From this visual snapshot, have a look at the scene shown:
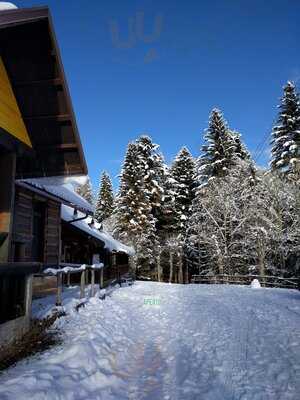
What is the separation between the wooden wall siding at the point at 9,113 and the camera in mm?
7320

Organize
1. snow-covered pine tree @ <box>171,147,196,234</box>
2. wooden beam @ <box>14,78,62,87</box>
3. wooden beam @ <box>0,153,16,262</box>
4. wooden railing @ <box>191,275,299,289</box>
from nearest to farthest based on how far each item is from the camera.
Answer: wooden beam @ <box>0,153,16,262</box>
wooden beam @ <box>14,78,62,87</box>
wooden railing @ <box>191,275,299,289</box>
snow-covered pine tree @ <box>171,147,196,234</box>

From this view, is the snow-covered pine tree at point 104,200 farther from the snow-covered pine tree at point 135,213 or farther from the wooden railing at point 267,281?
the wooden railing at point 267,281

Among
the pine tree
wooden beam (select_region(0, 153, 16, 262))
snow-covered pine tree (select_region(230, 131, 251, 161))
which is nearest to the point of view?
wooden beam (select_region(0, 153, 16, 262))

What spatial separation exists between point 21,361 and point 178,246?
3521 centimetres

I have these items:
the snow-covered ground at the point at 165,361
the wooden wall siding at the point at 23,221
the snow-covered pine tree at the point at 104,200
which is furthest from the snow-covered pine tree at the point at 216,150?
the snow-covered ground at the point at 165,361

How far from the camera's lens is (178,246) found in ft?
133

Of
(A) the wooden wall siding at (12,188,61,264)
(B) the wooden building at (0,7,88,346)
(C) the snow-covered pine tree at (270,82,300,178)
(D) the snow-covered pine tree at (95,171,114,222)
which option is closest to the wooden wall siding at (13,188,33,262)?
(A) the wooden wall siding at (12,188,61,264)

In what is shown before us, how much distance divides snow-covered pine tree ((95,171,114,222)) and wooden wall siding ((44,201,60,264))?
126ft

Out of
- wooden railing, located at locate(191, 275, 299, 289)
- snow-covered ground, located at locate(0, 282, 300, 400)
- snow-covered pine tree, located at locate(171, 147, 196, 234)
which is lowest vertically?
snow-covered ground, located at locate(0, 282, 300, 400)

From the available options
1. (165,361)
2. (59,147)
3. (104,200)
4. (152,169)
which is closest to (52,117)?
(59,147)

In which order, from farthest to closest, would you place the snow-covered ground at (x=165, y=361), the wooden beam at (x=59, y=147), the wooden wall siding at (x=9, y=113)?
the wooden beam at (x=59, y=147) → the wooden wall siding at (x=9, y=113) → the snow-covered ground at (x=165, y=361)

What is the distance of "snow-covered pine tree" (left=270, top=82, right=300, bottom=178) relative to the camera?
96.1ft

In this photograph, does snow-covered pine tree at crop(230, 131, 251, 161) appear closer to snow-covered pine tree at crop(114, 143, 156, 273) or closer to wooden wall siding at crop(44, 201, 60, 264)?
snow-covered pine tree at crop(114, 143, 156, 273)

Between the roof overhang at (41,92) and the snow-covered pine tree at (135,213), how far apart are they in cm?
2853
